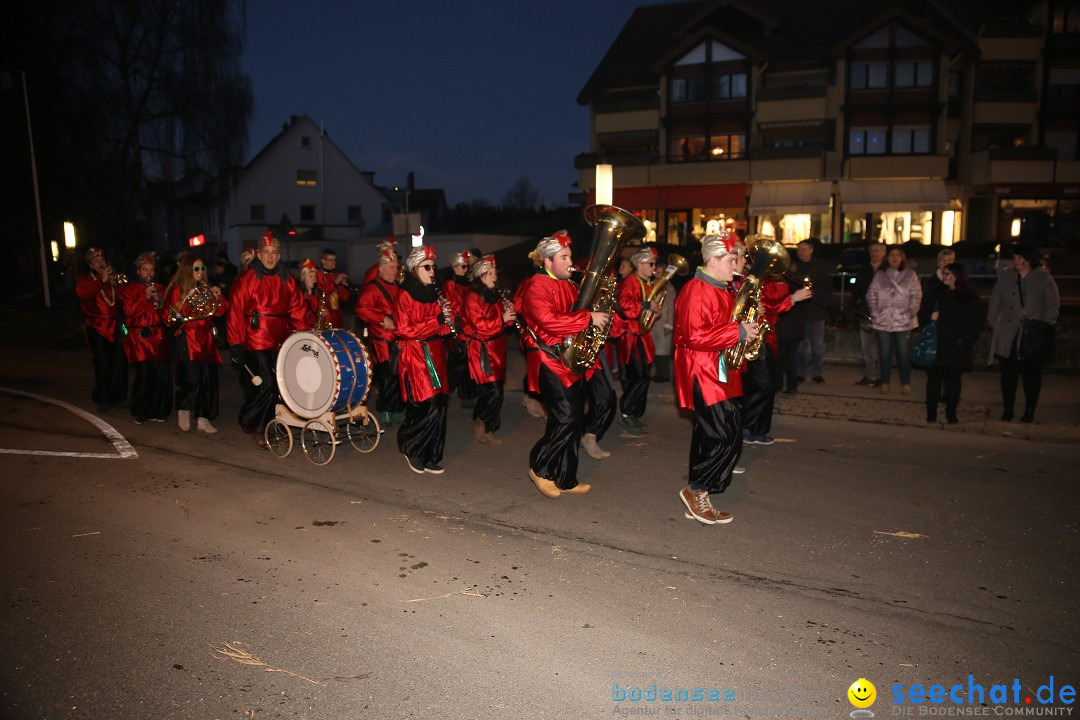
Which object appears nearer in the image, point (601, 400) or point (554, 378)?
point (554, 378)

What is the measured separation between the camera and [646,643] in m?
4.12

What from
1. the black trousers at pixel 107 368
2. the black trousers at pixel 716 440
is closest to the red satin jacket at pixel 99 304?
the black trousers at pixel 107 368

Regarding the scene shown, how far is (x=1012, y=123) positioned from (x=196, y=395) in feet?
123

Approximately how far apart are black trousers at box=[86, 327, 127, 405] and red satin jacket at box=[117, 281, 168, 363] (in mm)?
972

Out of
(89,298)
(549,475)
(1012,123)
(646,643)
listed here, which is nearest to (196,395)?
(89,298)

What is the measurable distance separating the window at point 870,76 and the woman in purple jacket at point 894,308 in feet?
94.4

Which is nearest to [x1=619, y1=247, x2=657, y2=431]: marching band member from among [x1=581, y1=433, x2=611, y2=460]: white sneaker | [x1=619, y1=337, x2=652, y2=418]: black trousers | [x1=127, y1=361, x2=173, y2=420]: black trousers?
[x1=619, y1=337, x2=652, y2=418]: black trousers

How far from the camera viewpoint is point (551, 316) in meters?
6.22

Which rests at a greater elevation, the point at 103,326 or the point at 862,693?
the point at 103,326

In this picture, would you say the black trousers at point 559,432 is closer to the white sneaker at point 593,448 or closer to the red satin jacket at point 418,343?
the red satin jacket at point 418,343

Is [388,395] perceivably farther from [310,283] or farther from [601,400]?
[601,400]

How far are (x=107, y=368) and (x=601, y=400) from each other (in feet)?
22.3

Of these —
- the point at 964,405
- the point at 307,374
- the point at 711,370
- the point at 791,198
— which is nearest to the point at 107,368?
the point at 307,374

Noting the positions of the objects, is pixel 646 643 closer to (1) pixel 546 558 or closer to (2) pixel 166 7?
(1) pixel 546 558
